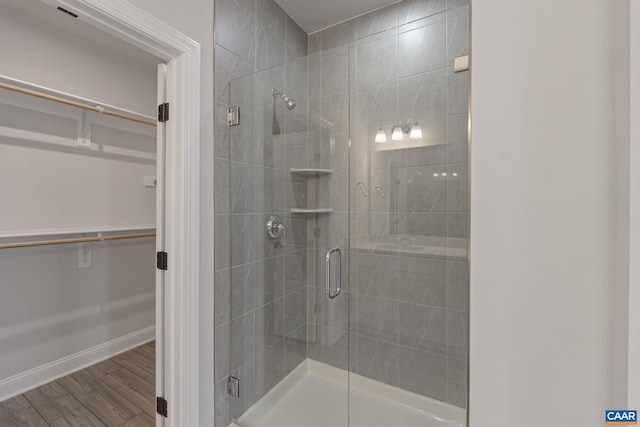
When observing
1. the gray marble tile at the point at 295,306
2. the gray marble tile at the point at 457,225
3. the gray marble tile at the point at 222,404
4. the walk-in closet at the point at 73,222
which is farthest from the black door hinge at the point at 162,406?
the gray marble tile at the point at 457,225

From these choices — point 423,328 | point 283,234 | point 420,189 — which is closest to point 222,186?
point 283,234

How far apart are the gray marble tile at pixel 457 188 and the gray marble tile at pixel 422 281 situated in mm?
348

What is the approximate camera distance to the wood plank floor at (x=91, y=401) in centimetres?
168

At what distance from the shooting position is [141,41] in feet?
3.88

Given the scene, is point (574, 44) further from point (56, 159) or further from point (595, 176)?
point (56, 159)

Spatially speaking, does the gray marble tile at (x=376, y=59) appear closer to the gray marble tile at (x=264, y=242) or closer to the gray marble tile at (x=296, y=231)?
the gray marble tile at (x=296, y=231)

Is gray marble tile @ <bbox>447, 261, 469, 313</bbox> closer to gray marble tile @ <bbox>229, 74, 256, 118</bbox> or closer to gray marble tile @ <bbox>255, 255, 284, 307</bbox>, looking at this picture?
gray marble tile @ <bbox>255, 255, 284, 307</bbox>

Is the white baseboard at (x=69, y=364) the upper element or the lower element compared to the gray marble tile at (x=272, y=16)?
lower

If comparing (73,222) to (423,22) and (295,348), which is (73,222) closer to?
(295,348)

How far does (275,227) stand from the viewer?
1736mm

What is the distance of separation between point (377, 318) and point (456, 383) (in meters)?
0.55

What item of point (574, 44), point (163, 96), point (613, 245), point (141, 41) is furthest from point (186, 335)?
point (574, 44)

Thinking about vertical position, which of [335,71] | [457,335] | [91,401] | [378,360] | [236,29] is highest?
[236,29]

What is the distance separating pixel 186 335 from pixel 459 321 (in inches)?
56.0
